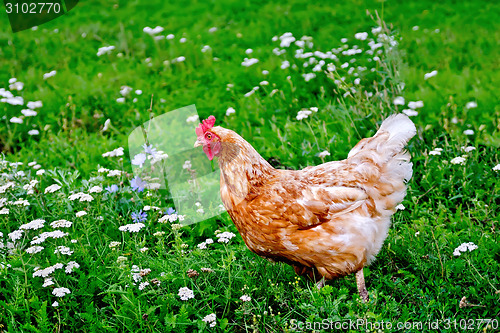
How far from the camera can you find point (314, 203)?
10.1 ft

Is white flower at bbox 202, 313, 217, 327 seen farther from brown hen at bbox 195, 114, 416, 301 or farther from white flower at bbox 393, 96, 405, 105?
white flower at bbox 393, 96, 405, 105

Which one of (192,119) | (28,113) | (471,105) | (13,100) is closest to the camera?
(471,105)

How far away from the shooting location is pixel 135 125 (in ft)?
18.9

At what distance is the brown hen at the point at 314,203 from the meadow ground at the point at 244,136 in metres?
0.23

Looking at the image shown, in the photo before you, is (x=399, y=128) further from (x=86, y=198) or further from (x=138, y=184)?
(x=86, y=198)

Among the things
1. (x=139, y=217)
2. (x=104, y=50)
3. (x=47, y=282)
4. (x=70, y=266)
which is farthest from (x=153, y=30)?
(x=47, y=282)

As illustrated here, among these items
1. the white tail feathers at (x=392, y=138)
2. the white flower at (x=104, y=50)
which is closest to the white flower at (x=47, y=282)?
the white tail feathers at (x=392, y=138)

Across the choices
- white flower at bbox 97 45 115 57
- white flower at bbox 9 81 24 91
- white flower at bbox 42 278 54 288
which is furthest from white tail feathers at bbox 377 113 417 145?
white flower at bbox 97 45 115 57

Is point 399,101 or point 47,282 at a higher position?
point 399,101

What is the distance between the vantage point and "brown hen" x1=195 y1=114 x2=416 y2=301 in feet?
9.97

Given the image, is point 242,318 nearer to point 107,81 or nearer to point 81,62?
point 107,81

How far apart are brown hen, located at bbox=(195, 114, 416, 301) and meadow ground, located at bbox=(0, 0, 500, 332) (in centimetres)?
23

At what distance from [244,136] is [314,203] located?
7.53 feet

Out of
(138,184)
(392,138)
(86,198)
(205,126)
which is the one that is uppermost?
(205,126)
